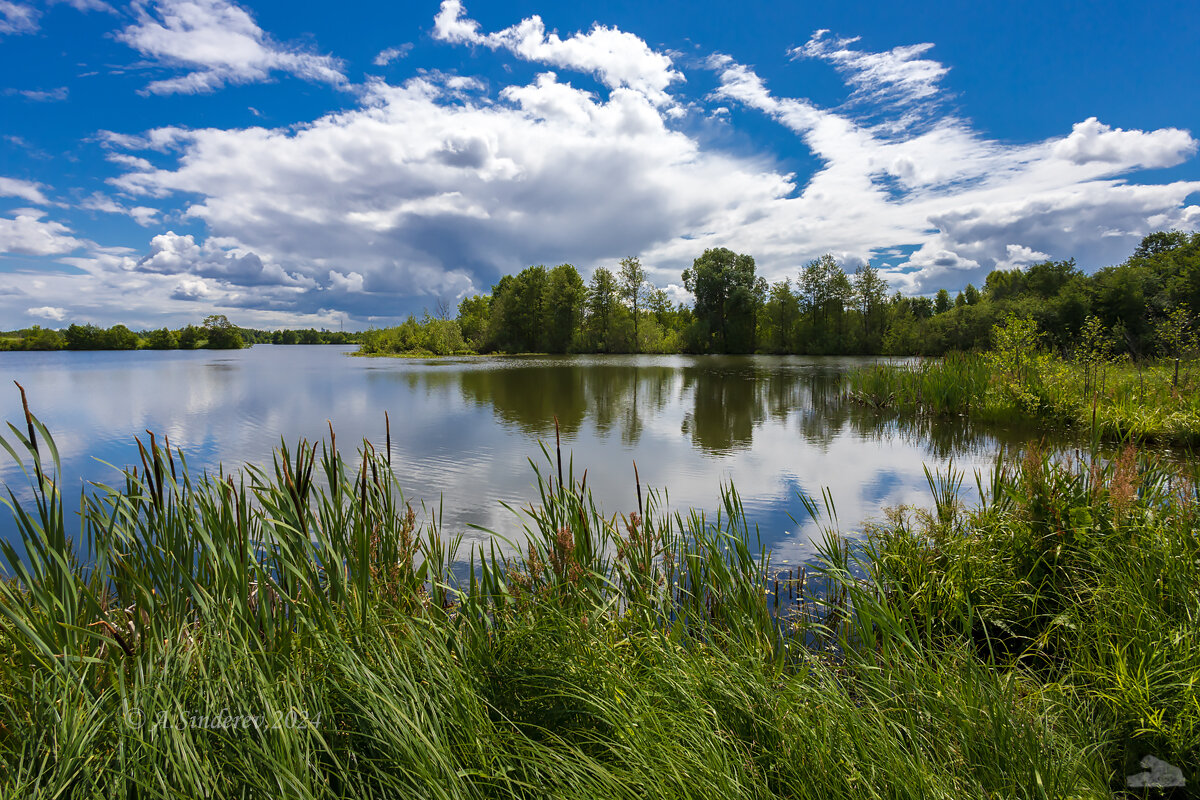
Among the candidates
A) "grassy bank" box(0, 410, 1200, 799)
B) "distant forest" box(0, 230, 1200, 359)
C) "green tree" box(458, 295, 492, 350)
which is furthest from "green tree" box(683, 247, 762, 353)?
"grassy bank" box(0, 410, 1200, 799)

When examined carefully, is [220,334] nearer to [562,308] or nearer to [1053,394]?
[562,308]

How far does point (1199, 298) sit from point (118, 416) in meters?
51.5

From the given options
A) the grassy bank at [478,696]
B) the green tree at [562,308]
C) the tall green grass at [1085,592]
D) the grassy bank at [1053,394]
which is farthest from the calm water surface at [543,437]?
the green tree at [562,308]

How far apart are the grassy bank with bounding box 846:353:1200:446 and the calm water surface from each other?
1468 millimetres

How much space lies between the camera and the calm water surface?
25.7 ft

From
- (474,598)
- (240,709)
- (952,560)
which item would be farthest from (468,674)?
(952,560)

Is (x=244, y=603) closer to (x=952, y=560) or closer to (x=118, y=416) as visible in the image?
(x=952, y=560)

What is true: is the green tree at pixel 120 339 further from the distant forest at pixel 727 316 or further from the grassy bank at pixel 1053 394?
the grassy bank at pixel 1053 394

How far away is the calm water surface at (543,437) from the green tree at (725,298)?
4054 cm

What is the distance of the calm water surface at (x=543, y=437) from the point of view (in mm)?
7828

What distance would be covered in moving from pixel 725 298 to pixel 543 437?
54.6 metres

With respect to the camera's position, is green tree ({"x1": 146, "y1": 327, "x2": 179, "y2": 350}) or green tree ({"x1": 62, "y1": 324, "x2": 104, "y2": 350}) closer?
green tree ({"x1": 62, "y1": 324, "x2": 104, "y2": 350})

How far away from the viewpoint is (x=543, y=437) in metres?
12.6

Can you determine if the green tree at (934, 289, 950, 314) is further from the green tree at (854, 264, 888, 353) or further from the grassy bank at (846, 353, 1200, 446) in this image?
the grassy bank at (846, 353, 1200, 446)
